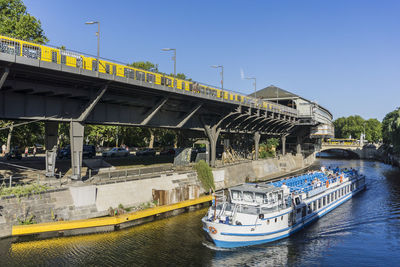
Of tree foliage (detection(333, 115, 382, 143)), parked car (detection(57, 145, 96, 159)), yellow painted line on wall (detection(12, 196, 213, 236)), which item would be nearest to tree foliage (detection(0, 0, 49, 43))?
parked car (detection(57, 145, 96, 159))

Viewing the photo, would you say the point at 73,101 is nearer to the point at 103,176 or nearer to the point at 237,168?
the point at 103,176

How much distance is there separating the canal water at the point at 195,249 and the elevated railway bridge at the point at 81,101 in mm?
8748

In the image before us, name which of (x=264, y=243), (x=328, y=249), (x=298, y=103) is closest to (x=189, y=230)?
(x=264, y=243)

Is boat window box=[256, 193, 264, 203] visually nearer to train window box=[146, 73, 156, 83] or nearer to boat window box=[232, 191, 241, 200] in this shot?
boat window box=[232, 191, 241, 200]

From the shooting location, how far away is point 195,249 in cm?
2130

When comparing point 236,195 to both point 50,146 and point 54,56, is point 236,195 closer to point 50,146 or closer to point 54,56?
point 50,146

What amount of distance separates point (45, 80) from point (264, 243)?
22.0 metres

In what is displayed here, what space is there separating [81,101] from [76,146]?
4.43 metres

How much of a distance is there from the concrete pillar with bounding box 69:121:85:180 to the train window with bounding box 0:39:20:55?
25.9 ft

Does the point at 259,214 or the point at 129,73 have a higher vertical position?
the point at 129,73

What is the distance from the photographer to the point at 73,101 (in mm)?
28297

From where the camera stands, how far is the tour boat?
21.7m

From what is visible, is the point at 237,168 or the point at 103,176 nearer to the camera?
the point at 103,176

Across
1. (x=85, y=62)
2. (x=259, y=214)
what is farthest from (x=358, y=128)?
(x=85, y=62)
